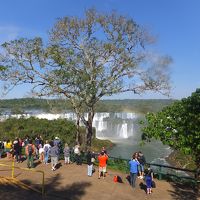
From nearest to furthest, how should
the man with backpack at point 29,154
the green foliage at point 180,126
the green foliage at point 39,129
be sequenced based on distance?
the green foliage at point 180,126
the man with backpack at point 29,154
the green foliage at point 39,129

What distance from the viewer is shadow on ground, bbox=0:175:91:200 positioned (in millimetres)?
15000

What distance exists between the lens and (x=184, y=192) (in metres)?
17.4

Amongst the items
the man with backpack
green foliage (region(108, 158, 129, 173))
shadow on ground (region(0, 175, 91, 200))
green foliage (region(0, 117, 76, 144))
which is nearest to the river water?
green foliage (region(0, 117, 76, 144))

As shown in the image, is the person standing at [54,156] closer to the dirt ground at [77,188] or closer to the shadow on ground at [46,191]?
the dirt ground at [77,188]

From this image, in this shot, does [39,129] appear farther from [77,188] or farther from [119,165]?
[77,188]

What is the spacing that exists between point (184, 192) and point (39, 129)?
31.0 meters

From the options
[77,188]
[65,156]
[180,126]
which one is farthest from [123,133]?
[77,188]

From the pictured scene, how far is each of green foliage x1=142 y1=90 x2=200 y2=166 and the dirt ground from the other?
2088mm

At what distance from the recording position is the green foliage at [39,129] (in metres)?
45.1

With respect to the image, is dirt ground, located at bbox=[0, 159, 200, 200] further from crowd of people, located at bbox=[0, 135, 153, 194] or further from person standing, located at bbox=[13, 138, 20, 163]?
person standing, located at bbox=[13, 138, 20, 163]

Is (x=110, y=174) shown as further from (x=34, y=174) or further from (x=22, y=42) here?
(x=22, y=42)

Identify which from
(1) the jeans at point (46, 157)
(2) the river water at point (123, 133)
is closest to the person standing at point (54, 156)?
(1) the jeans at point (46, 157)

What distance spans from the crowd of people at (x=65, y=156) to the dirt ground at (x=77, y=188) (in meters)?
0.50

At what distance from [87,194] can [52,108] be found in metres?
12.5
